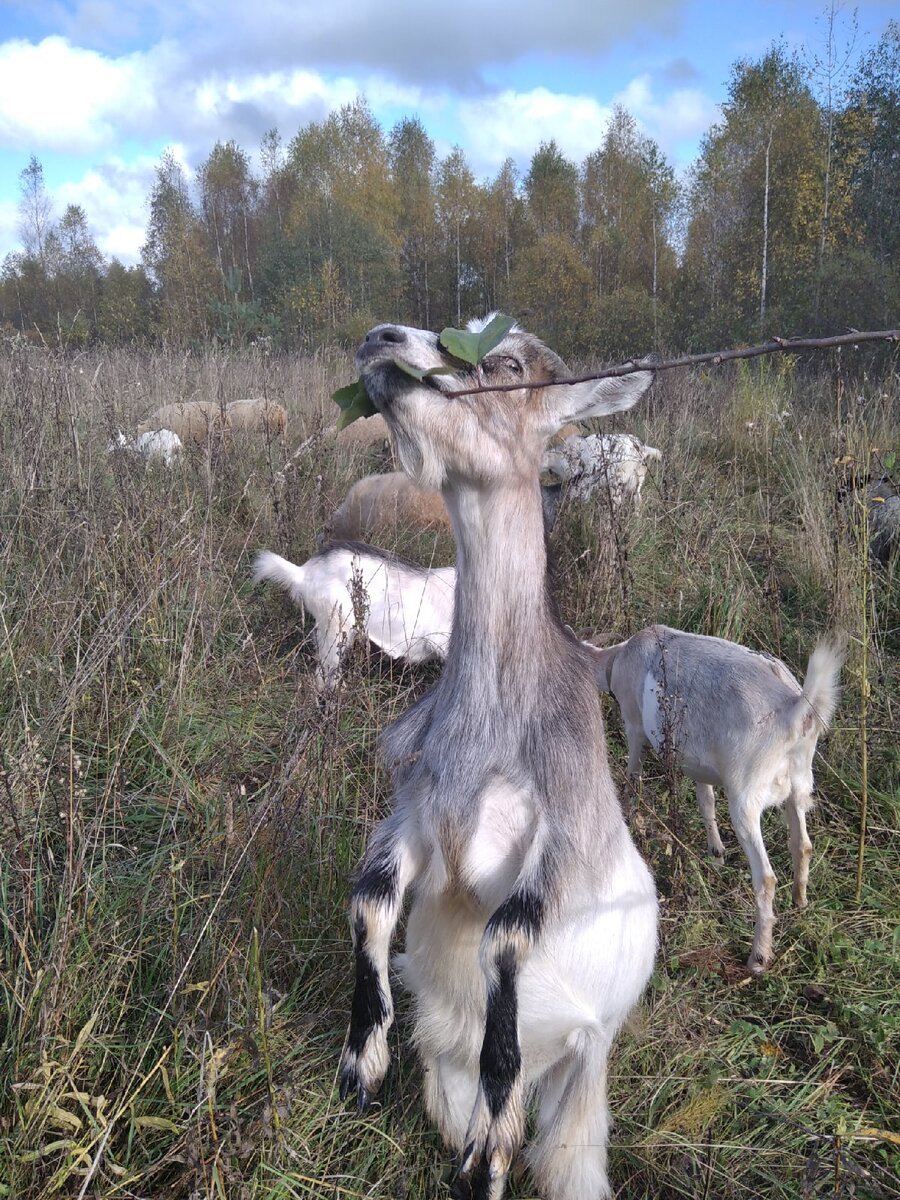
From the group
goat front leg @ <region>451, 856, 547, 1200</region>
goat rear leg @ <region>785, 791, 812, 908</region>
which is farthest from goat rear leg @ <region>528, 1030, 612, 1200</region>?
goat rear leg @ <region>785, 791, 812, 908</region>

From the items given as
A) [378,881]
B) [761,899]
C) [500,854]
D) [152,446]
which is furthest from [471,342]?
[152,446]

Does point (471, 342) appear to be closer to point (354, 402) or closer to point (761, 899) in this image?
point (354, 402)

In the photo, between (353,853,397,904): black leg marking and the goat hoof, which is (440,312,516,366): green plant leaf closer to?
(353,853,397,904): black leg marking

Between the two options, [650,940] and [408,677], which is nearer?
[650,940]

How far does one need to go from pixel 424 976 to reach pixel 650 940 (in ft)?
1.84

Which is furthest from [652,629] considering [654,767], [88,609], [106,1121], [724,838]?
[106,1121]

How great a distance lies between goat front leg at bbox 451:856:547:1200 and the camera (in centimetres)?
183

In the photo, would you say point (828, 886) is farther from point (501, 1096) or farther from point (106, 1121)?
point (106, 1121)

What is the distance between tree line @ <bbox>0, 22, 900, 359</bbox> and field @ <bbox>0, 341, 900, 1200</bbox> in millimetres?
3808

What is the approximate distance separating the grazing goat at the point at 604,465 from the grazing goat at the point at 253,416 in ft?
7.14

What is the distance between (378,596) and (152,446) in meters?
2.58

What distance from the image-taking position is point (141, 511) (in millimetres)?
4387

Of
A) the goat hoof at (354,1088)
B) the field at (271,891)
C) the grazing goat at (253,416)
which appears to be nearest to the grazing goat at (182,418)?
the grazing goat at (253,416)

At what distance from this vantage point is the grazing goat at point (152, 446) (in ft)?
16.5
